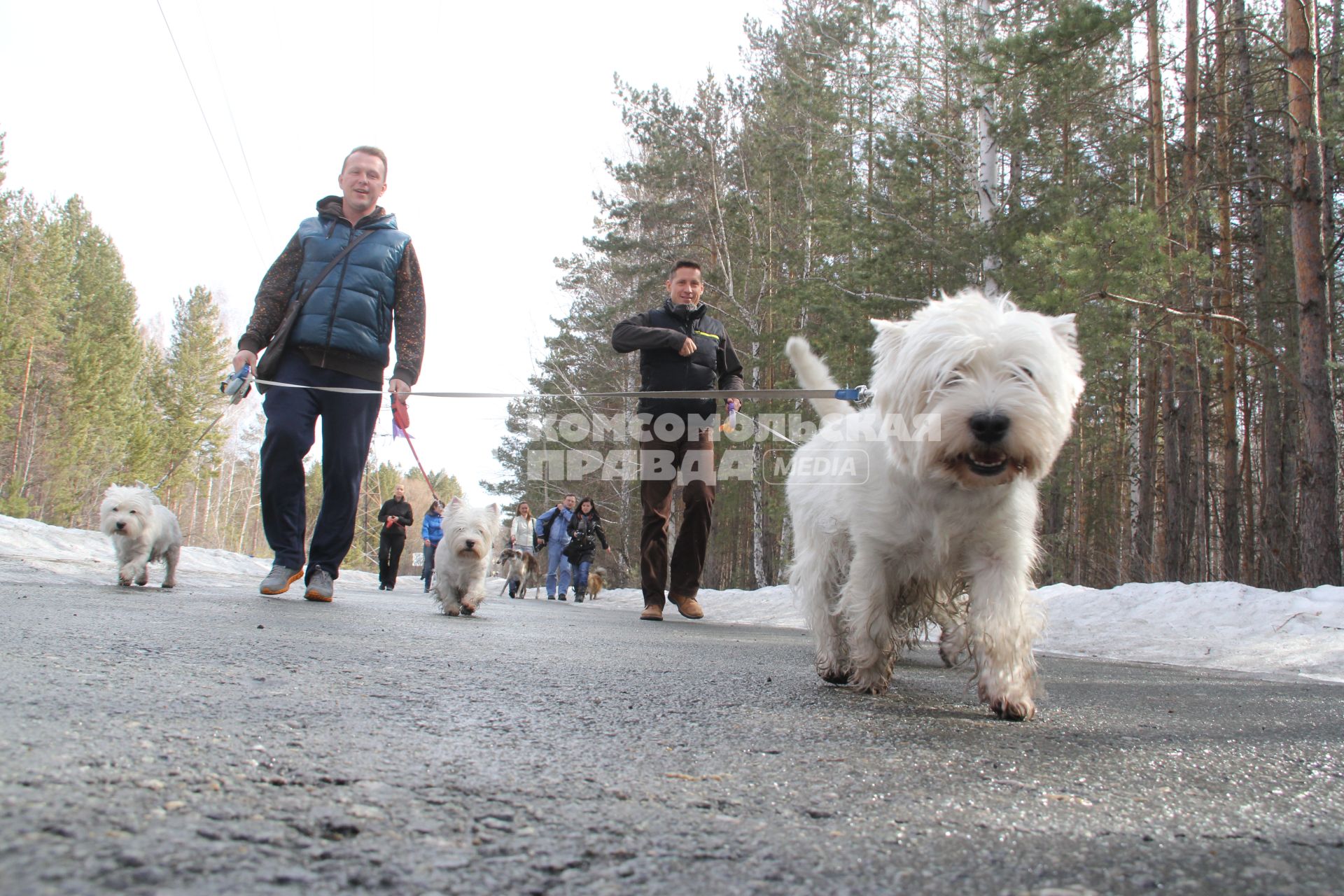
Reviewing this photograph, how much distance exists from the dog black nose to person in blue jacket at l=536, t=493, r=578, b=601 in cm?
1763

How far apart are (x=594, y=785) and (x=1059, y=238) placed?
33.2ft

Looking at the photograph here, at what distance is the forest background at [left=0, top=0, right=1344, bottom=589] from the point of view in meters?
10.3

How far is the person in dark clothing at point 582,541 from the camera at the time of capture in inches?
787

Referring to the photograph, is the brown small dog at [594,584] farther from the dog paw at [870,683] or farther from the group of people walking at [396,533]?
the dog paw at [870,683]

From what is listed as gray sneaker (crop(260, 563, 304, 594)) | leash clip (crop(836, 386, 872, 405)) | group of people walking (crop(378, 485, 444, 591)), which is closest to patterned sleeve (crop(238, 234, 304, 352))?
gray sneaker (crop(260, 563, 304, 594))

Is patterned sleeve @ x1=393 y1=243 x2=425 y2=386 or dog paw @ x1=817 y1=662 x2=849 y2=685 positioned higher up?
patterned sleeve @ x1=393 y1=243 x2=425 y2=386

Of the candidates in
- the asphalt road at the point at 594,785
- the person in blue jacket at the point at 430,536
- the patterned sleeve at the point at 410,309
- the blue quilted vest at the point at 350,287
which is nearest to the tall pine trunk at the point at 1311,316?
the asphalt road at the point at 594,785

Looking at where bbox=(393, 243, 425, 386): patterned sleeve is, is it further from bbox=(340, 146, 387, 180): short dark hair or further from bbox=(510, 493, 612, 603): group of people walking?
bbox=(510, 493, 612, 603): group of people walking

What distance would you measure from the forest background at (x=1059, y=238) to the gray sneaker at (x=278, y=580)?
8.00 meters

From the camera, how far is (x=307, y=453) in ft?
18.5

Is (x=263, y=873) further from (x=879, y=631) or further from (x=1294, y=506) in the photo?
(x=1294, y=506)

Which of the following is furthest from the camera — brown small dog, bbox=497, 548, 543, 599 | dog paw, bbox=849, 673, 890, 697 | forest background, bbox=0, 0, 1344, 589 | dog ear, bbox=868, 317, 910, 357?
brown small dog, bbox=497, 548, 543, 599

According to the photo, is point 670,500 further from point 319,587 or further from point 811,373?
point 811,373

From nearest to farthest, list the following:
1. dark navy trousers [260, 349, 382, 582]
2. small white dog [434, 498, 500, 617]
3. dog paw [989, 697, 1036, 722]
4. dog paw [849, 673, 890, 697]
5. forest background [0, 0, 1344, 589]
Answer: dog paw [989, 697, 1036, 722], dog paw [849, 673, 890, 697], dark navy trousers [260, 349, 382, 582], small white dog [434, 498, 500, 617], forest background [0, 0, 1344, 589]
